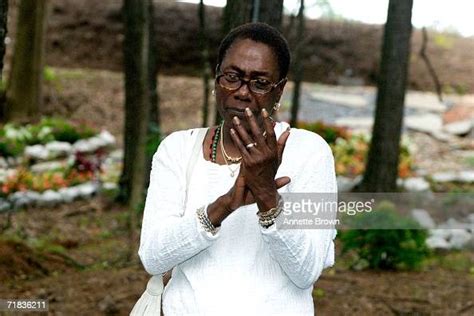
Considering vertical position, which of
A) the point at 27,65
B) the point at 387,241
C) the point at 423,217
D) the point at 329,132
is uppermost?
the point at 27,65

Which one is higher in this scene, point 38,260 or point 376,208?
point 376,208

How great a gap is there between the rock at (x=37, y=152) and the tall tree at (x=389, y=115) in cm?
616

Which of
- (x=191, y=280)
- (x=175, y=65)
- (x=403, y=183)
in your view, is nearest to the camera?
(x=191, y=280)

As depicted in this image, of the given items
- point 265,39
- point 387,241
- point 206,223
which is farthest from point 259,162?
point 387,241

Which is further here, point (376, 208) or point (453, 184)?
point (453, 184)

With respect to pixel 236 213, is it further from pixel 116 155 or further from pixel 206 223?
pixel 116 155

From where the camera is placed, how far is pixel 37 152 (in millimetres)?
15039

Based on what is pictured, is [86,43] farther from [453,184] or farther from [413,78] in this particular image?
[453,184]

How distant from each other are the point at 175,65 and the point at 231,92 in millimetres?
21632

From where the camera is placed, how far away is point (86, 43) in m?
24.9

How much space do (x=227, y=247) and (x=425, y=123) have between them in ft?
54.7

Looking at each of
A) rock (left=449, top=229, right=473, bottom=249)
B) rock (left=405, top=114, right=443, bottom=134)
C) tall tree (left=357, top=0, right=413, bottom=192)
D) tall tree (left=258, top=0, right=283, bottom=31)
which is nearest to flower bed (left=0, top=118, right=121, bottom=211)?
tall tree (left=357, top=0, right=413, bottom=192)

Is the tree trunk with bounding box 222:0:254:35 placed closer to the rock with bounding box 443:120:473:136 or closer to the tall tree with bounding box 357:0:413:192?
the tall tree with bounding box 357:0:413:192

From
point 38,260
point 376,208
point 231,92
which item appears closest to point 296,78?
point 376,208
